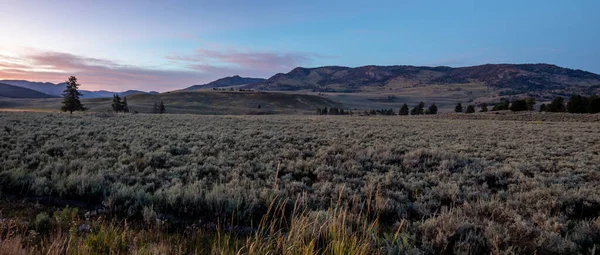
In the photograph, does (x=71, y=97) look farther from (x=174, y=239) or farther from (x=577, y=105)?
(x=577, y=105)

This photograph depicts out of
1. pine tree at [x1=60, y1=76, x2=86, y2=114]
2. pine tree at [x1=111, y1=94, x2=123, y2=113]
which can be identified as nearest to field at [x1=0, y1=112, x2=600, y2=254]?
pine tree at [x1=60, y1=76, x2=86, y2=114]

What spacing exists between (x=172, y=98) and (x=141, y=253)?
497ft

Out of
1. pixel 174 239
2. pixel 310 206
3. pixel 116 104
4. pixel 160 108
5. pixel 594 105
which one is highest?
pixel 116 104

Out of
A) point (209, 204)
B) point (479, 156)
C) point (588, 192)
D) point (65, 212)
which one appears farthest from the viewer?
point (479, 156)

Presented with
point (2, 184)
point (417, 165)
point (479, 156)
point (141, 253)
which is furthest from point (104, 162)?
point (479, 156)

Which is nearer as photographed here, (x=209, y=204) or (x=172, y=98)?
(x=209, y=204)

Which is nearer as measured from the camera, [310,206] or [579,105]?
[310,206]

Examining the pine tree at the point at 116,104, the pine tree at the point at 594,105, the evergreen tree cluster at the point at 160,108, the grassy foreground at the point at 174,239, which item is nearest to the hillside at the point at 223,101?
the evergreen tree cluster at the point at 160,108

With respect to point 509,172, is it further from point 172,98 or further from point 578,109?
point 172,98

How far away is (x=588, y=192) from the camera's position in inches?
243

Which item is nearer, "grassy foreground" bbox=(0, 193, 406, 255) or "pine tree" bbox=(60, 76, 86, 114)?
"grassy foreground" bbox=(0, 193, 406, 255)

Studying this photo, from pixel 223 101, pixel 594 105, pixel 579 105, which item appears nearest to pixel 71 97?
pixel 594 105

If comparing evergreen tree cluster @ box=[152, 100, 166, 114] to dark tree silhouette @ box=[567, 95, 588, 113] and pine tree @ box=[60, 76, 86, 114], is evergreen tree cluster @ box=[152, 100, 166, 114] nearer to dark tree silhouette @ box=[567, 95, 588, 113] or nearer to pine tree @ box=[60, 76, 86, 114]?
pine tree @ box=[60, 76, 86, 114]

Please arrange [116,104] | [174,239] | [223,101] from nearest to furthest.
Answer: [174,239] → [116,104] → [223,101]
